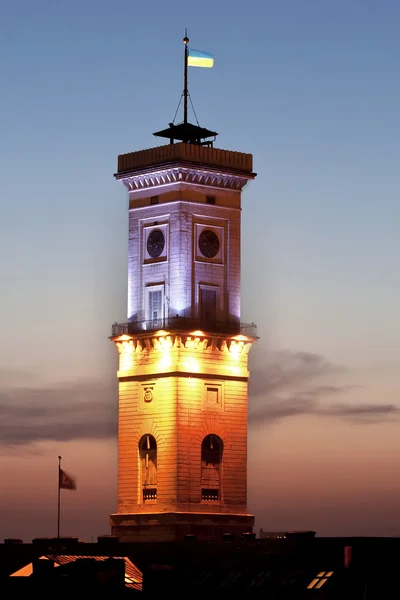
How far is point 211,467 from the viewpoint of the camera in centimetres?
16550

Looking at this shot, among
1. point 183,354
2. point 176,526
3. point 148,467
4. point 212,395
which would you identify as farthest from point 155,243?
point 176,526

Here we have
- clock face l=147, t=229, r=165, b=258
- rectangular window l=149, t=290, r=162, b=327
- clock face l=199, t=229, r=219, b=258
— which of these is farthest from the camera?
clock face l=147, t=229, r=165, b=258

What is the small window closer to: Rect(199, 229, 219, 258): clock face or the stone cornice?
Rect(199, 229, 219, 258): clock face

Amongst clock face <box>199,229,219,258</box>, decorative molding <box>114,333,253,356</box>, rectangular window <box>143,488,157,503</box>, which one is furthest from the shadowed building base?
clock face <box>199,229,219,258</box>

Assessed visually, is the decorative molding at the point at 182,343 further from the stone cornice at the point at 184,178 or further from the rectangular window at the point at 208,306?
the stone cornice at the point at 184,178

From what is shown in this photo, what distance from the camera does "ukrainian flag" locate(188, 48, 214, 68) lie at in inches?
6673

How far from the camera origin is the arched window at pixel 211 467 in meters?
165

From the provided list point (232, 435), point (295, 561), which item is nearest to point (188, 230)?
point (232, 435)

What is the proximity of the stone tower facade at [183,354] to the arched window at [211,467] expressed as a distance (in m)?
0.07

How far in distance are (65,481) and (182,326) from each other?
14.3 metres

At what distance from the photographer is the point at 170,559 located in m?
149

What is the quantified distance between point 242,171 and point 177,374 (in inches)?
618

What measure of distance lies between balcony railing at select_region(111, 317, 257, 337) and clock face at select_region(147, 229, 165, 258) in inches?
190

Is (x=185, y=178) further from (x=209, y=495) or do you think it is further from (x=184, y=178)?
(x=209, y=495)
